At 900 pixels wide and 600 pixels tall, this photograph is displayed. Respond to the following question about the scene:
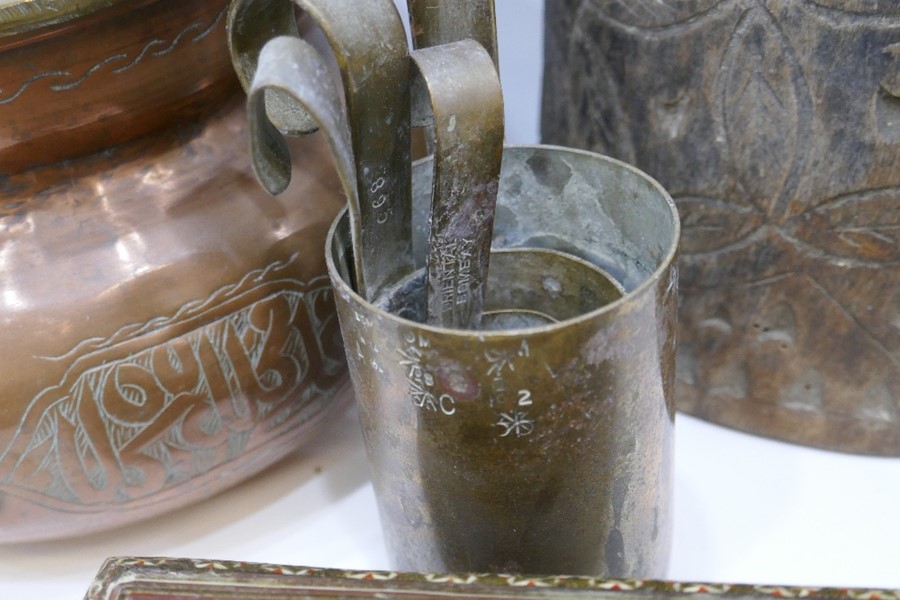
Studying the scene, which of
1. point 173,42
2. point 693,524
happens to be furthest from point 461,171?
point 693,524

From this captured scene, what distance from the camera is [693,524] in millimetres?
692

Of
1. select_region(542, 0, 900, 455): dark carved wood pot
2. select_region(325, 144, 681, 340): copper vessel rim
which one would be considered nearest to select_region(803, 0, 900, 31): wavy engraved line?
select_region(542, 0, 900, 455): dark carved wood pot

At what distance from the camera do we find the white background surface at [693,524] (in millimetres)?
656

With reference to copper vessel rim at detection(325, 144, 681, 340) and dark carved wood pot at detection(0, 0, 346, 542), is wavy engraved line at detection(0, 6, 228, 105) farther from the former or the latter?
copper vessel rim at detection(325, 144, 681, 340)

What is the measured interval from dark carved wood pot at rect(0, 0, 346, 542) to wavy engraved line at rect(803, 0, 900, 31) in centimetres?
33

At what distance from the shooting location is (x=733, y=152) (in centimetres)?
63

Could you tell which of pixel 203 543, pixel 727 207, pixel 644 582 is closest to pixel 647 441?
pixel 644 582

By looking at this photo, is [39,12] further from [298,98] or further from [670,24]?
[670,24]

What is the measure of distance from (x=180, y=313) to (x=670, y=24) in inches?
14.7

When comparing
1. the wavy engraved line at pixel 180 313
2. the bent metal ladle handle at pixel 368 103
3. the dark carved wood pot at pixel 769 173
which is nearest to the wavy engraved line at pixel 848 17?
the dark carved wood pot at pixel 769 173

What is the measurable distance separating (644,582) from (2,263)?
1.36ft

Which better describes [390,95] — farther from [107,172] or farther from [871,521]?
[871,521]

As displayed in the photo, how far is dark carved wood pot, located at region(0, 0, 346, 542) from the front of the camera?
0.54m

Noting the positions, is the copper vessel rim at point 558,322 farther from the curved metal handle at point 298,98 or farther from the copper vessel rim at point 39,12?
the copper vessel rim at point 39,12
